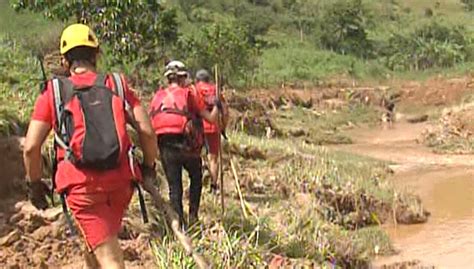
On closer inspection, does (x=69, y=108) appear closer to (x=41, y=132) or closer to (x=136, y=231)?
(x=41, y=132)

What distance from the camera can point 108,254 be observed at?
4.48 metres

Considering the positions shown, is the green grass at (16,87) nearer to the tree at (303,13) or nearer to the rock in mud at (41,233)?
the rock in mud at (41,233)

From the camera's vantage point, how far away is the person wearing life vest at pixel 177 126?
7.47 meters

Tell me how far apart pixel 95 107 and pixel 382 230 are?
306 inches

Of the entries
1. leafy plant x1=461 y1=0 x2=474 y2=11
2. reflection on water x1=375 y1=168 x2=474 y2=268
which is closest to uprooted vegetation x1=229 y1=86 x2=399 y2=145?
reflection on water x1=375 y1=168 x2=474 y2=268

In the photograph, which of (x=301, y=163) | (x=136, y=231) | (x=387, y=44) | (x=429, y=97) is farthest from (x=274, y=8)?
(x=136, y=231)

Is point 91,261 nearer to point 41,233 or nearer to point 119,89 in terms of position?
point 119,89

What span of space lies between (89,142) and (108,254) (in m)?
0.63

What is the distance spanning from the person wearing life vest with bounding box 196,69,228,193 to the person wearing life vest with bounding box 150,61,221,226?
4.29 feet

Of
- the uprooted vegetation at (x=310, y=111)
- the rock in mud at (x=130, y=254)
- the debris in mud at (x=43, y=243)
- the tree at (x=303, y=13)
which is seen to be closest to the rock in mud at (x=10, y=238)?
the debris in mud at (x=43, y=243)

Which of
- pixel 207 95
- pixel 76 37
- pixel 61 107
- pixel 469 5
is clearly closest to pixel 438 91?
pixel 207 95

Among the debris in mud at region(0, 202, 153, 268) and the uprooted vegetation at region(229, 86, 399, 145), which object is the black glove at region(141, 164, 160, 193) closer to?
the debris in mud at region(0, 202, 153, 268)

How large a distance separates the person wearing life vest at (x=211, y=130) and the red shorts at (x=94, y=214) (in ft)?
14.6

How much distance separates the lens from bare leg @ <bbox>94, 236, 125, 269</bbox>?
4461 millimetres
